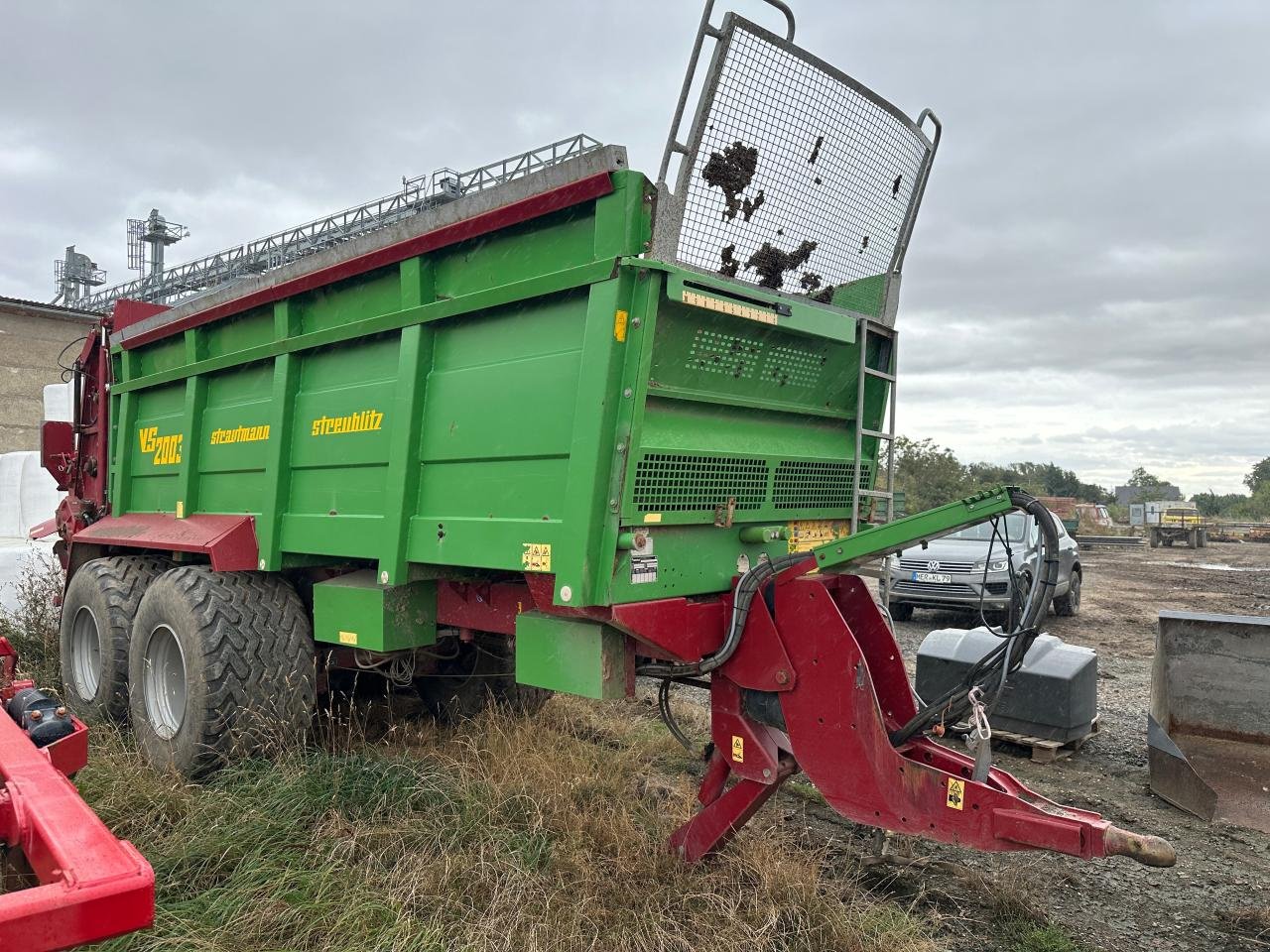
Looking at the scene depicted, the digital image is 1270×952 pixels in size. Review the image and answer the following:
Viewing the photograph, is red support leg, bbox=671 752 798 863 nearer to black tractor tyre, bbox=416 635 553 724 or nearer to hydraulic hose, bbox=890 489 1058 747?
hydraulic hose, bbox=890 489 1058 747

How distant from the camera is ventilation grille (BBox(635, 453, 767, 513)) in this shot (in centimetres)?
312

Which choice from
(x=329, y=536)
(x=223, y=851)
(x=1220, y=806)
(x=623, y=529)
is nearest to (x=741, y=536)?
(x=623, y=529)

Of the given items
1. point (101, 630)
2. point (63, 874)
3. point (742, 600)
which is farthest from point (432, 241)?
point (101, 630)

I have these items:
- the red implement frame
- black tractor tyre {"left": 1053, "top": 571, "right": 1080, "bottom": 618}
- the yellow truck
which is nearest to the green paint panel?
the red implement frame

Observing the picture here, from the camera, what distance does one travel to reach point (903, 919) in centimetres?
309

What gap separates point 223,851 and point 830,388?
3.04m

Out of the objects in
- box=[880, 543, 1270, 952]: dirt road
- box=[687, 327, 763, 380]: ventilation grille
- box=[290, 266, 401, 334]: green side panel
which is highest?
box=[290, 266, 401, 334]: green side panel

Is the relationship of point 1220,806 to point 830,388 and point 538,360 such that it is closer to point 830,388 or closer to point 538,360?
point 830,388

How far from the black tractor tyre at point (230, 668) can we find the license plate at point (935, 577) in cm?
800

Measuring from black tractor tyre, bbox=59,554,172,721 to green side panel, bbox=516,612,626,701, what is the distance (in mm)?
2778

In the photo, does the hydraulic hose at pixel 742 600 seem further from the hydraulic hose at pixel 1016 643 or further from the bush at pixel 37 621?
the bush at pixel 37 621

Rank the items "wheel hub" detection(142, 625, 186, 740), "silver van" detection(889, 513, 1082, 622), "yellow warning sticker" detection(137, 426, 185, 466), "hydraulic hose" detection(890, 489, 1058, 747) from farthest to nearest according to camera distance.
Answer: "silver van" detection(889, 513, 1082, 622) < "yellow warning sticker" detection(137, 426, 185, 466) < "wheel hub" detection(142, 625, 186, 740) < "hydraulic hose" detection(890, 489, 1058, 747)

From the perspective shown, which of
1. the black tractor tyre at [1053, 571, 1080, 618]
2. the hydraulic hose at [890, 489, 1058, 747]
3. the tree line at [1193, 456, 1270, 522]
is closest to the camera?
the hydraulic hose at [890, 489, 1058, 747]

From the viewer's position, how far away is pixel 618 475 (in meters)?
2.98
